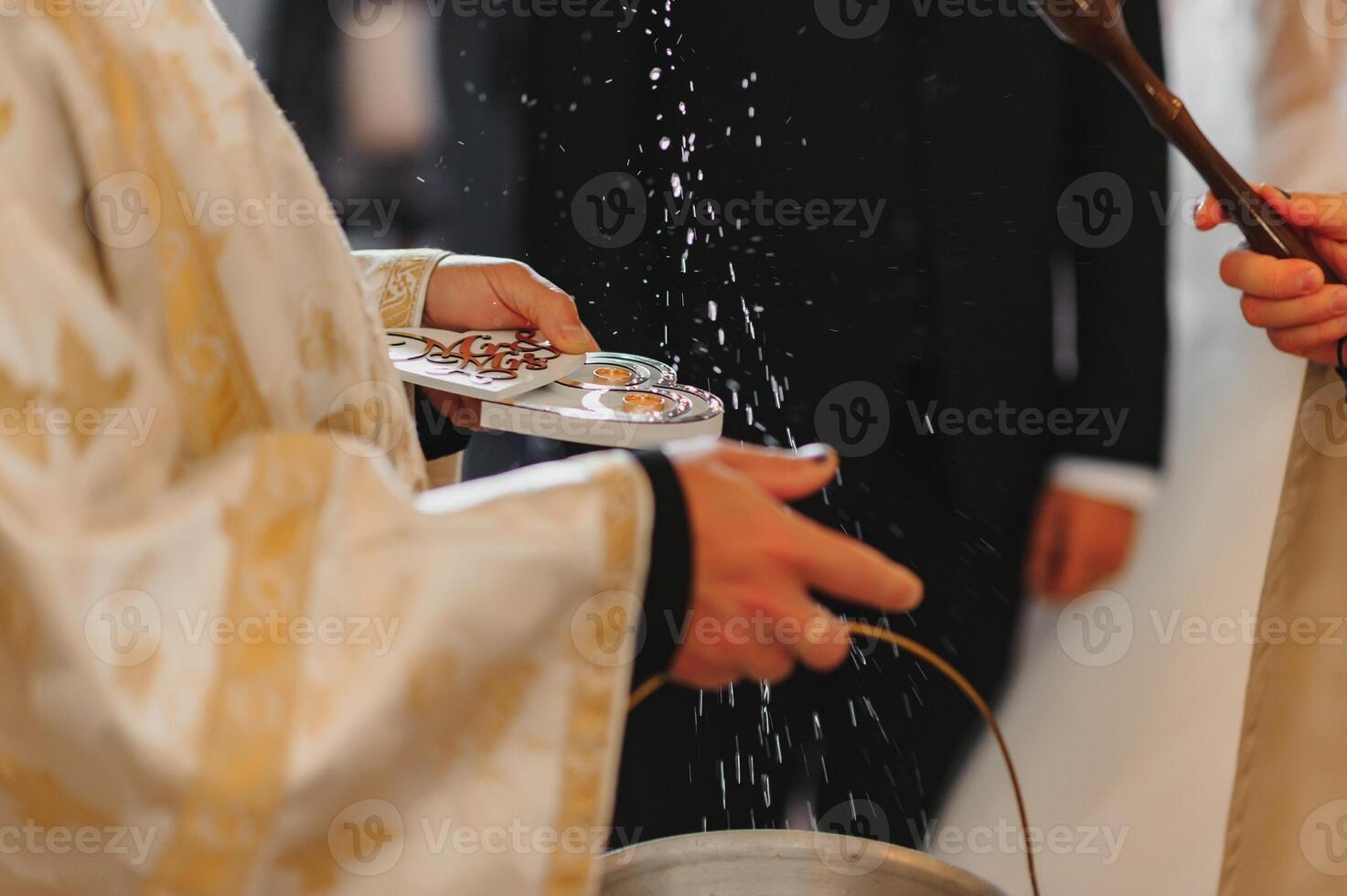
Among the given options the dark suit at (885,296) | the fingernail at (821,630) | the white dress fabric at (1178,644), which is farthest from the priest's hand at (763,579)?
the white dress fabric at (1178,644)

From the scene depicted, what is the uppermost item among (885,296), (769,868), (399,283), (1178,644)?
(399,283)

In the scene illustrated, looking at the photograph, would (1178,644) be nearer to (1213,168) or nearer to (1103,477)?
(1103,477)

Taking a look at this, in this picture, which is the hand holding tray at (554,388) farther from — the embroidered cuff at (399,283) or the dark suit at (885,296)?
the dark suit at (885,296)

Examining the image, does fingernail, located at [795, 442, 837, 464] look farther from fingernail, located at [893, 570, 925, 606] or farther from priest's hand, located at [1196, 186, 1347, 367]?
priest's hand, located at [1196, 186, 1347, 367]

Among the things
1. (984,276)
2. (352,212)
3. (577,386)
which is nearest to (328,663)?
(577,386)

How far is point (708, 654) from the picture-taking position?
1.73 ft

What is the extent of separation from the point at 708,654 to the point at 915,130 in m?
1.04

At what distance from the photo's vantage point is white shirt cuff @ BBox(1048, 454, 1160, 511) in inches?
46.8

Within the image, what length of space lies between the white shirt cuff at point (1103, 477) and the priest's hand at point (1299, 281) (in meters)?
0.25

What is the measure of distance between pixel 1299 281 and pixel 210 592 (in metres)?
0.78

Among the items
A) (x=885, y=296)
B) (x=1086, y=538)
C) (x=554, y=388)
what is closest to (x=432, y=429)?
(x=554, y=388)

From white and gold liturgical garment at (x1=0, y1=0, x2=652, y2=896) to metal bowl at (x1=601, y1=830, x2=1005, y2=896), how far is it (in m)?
0.21

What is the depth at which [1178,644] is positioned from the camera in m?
1.60

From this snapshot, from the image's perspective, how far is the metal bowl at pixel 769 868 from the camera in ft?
2.31
